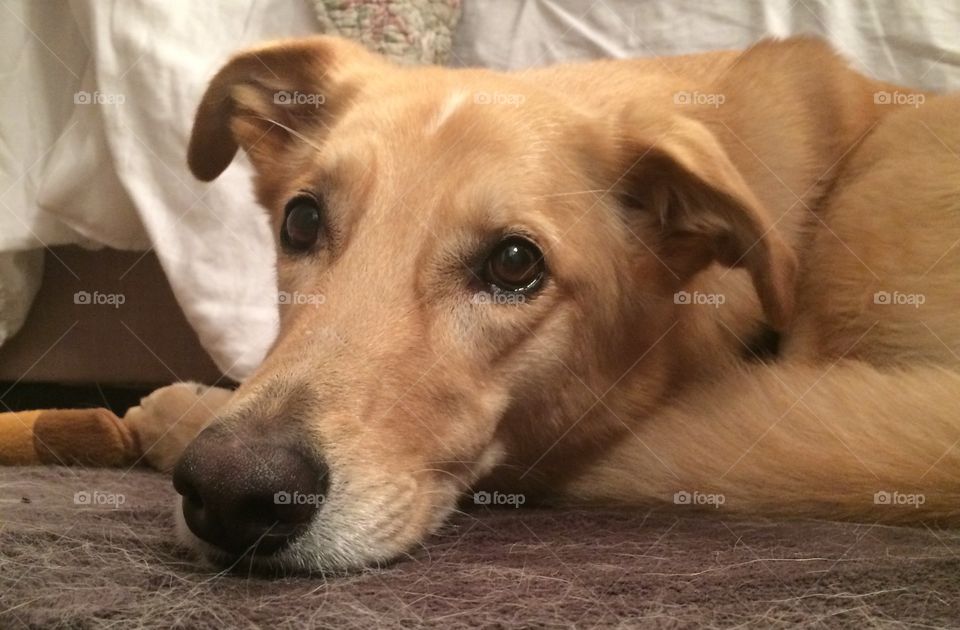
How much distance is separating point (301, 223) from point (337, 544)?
2.10 feet

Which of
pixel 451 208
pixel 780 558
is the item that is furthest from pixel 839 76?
pixel 780 558

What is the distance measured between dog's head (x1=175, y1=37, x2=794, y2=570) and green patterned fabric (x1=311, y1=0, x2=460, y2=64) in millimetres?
503

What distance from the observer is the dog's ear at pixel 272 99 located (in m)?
1.53

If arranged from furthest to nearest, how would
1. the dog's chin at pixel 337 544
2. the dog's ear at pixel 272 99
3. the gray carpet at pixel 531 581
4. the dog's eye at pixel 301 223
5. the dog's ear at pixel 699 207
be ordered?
1. the dog's ear at pixel 272 99
2. the dog's eye at pixel 301 223
3. the dog's ear at pixel 699 207
4. the dog's chin at pixel 337 544
5. the gray carpet at pixel 531 581

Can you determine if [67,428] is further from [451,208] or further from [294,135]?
[451,208]

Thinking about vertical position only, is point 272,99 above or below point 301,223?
above

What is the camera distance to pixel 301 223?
1.30 m

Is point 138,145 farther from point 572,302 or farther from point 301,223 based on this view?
point 572,302

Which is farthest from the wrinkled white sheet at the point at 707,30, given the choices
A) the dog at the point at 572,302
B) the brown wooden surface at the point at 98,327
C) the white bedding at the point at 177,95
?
the brown wooden surface at the point at 98,327

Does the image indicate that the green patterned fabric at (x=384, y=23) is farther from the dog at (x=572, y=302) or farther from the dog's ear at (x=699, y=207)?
the dog's ear at (x=699, y=207)

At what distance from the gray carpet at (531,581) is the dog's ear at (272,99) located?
0.87 meters

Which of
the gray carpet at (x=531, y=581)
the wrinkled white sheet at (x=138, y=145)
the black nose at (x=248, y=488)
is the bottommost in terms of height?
the gray carpet at (x=531, y=581)

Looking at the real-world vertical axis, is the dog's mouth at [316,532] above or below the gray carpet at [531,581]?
above

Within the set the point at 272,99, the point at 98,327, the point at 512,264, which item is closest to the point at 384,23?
the point at 272,99
